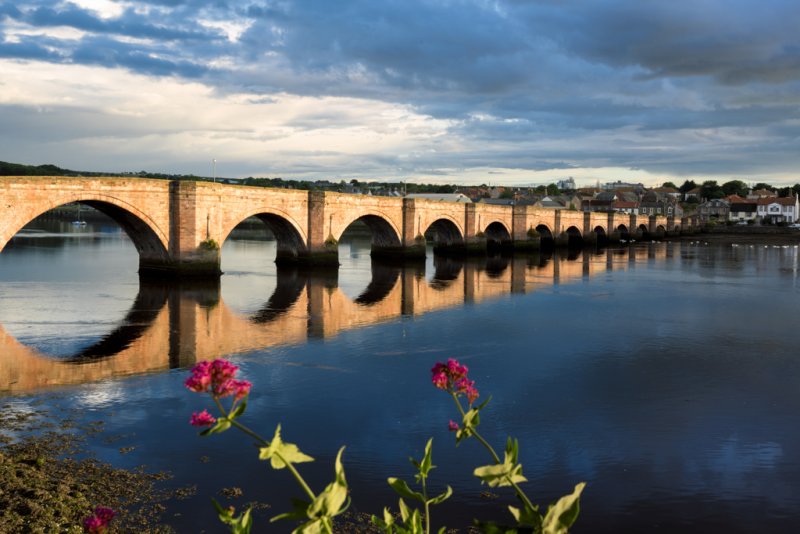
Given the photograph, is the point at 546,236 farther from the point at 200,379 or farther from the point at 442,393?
the point at 200,379

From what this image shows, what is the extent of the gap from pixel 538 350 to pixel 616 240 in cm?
8244

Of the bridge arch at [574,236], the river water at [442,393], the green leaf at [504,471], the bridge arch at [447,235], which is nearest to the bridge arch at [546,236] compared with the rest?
the bridge arch at [574,236]

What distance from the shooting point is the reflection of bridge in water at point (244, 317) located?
1747 cm

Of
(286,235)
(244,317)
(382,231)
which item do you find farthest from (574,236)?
(244,317)

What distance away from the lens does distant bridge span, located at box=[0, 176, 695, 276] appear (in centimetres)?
2845

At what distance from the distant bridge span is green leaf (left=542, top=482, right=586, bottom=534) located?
2675 centimetres

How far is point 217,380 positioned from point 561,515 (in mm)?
1980

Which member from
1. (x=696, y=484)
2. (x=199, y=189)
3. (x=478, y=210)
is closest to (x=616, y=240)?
(x=478, y=210)

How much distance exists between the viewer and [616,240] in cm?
9788

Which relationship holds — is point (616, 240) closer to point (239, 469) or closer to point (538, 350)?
point (538, 350)

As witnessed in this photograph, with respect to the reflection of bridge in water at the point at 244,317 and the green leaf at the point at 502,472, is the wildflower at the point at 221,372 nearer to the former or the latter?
the green leaf at the point at 502,472

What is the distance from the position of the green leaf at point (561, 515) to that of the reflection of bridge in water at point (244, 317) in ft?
48.2

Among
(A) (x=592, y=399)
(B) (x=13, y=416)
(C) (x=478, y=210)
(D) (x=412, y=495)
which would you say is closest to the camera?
(D) (x=412, y=495)

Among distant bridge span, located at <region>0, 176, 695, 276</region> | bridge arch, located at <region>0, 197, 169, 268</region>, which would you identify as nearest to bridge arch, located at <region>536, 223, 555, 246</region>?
distant bridge span, located at <region>0, 176, 695, 276</region>
